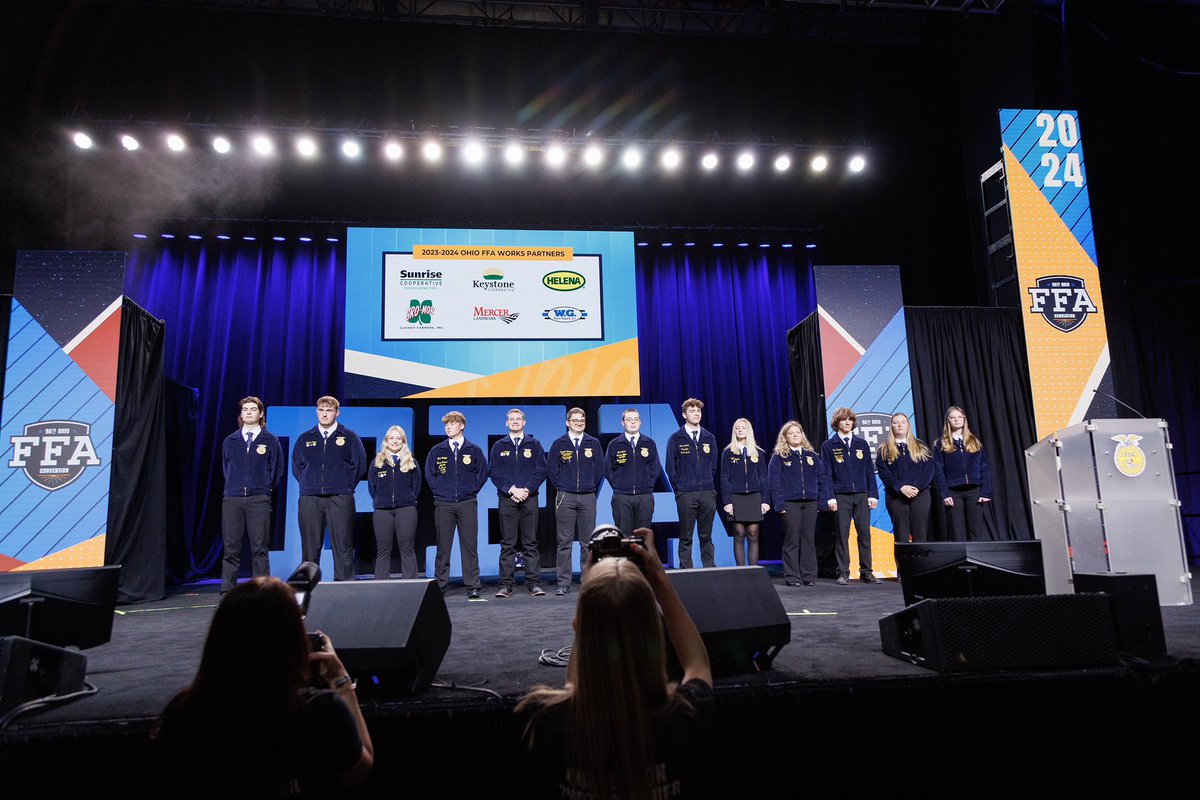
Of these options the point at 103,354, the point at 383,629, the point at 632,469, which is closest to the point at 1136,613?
the point at 383,629

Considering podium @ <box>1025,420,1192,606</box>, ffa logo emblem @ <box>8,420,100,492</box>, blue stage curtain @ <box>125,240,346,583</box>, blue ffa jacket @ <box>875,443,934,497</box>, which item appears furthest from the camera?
blue stage curtain @ <box>125,240,346,583</box>

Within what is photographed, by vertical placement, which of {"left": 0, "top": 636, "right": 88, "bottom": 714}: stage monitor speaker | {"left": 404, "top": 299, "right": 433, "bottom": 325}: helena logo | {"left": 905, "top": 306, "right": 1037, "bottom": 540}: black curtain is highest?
{"left": 404, "top": 299, "right": 433, "bottom": 325}: helena logo

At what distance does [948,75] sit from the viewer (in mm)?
8445

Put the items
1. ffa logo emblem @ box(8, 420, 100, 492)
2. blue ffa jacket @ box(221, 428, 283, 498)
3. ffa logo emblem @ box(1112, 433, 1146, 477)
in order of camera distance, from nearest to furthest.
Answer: ffa logo emblem @ box(1112, 433, 1146, 477), ffa logo emblem @ box(8, 420, 100, 492), blue ffa jacket @ box(221, 428, 283, 498)

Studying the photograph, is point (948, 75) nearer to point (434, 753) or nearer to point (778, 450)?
point (778, 450)

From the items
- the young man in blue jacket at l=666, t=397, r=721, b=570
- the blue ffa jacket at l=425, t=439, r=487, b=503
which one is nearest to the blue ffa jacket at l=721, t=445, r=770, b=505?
the young man in blue jacket at l=666, t=397, r=721, b=570

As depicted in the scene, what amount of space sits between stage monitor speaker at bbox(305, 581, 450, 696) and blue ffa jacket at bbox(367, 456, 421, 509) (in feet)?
12.2

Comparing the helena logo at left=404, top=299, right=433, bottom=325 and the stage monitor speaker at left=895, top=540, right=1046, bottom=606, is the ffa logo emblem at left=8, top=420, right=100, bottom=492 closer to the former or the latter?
the helena logo at left=404, top=299, right=433, bottom=325

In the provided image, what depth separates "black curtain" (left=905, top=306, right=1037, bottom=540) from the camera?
7.78 metres

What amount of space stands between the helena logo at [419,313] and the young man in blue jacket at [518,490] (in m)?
2.11

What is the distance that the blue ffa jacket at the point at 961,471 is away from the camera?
681 centimetres

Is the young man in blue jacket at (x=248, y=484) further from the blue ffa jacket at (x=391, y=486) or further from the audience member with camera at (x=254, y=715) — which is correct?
the audience member with camera at (x=254, y=715)

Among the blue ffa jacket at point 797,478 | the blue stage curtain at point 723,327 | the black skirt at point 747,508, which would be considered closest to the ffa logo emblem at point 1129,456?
the blue ffa jacket at point 797,478

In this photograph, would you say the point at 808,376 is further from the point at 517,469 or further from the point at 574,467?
the point at 517,469
